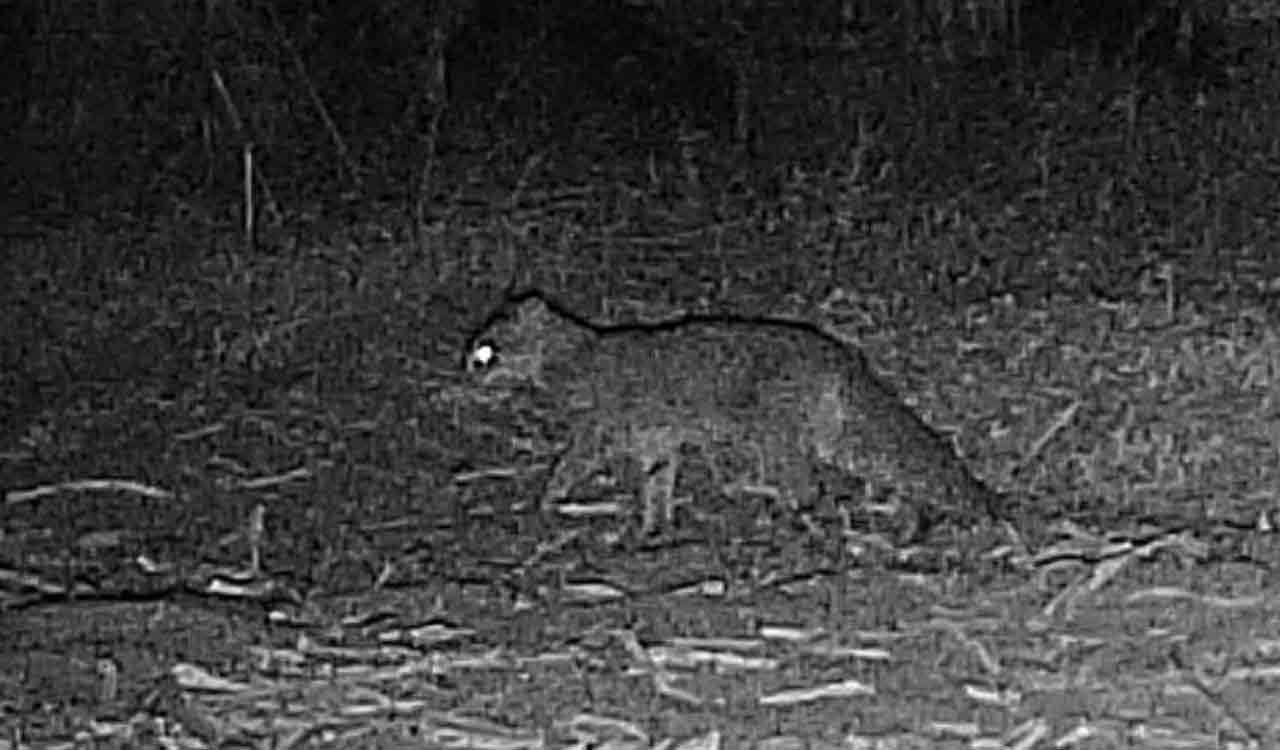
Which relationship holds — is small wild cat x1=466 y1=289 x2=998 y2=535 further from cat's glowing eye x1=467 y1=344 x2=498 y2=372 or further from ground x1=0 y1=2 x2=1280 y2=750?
ground x1=0 y1=2 x2=1280 y2=750

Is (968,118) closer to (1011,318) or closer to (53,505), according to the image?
(1011,318)

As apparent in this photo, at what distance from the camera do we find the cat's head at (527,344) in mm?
5602

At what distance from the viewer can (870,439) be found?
5.39 metres

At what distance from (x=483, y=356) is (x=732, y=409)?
571mm

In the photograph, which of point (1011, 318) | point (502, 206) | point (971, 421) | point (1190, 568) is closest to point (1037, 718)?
point (1190, 568)

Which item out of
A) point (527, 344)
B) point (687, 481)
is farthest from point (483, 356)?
point (687, 481)

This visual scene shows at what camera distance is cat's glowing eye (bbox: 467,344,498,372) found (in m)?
5.72

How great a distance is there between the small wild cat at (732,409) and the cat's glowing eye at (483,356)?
0.05ft

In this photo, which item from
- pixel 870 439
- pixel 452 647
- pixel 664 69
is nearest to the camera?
pixel 452 647

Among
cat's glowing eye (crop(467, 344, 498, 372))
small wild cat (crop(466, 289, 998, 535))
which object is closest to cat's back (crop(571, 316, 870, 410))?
small wild cat (crop(466, 289, 998, 535))

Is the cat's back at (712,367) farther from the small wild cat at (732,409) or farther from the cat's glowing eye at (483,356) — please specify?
the cat's glowing eye at (483,356)

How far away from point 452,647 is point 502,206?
4.23 m

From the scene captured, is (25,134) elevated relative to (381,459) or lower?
elevated

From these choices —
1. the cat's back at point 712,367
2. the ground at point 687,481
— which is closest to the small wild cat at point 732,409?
the cat's back at point 712,367
